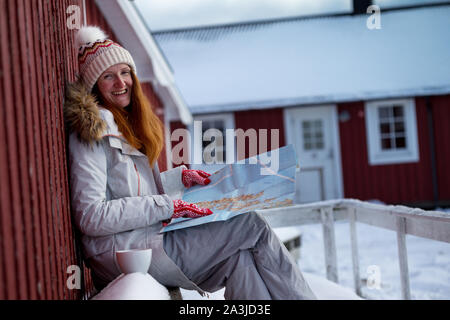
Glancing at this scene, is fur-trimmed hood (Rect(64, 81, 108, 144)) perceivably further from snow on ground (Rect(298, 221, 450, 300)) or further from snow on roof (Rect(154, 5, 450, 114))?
snow on roof (Rect(154, 5, 450, 114))

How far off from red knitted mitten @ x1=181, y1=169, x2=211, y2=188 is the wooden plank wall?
640 mm

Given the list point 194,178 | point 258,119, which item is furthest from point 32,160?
point 258,119

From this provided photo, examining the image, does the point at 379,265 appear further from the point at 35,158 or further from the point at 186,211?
the point at 35,158

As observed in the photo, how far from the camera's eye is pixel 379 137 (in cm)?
1119

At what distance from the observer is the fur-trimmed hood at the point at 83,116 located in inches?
75.1

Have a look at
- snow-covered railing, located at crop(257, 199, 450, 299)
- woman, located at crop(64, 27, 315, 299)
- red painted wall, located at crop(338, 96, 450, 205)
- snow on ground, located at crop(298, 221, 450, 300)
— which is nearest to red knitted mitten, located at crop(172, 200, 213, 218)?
woman, located at crop(64, 27, 315, 299)

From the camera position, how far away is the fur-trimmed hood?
1907 millimetres

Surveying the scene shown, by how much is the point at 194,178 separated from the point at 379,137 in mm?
9540

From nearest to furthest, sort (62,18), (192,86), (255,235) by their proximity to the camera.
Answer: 1. (255,235)
2. (62,18)
3. (192,86)

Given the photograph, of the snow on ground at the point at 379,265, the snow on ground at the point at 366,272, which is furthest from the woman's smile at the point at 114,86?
the snow on ground at the point at 379,265

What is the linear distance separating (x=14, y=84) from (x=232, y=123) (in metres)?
9.57

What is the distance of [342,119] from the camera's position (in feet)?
36.1

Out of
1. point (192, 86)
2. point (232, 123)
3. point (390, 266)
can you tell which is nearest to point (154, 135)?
point (390, 266)
